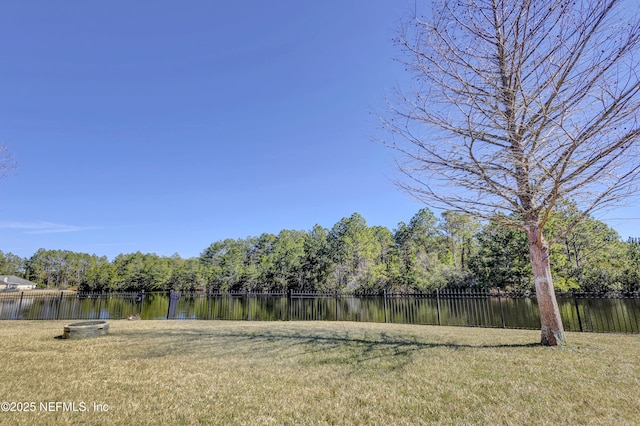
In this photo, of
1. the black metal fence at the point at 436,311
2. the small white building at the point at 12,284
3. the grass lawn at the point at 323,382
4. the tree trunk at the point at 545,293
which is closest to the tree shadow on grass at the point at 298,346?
the grass lawn at the point at 323,382

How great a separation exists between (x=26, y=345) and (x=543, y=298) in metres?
11.3

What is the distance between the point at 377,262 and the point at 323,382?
39.9 meters

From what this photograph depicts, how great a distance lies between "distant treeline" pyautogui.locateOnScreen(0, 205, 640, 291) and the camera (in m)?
21.0

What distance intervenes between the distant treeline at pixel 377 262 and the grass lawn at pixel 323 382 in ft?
10.3

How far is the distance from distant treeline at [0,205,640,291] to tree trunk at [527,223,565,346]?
3.05 ft

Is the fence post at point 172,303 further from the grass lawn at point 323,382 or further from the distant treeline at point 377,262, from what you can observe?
the distant treeline at point 377,262

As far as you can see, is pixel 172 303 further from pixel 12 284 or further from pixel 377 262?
pixel 12 284

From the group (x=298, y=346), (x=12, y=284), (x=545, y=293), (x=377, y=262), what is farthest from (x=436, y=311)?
(x=12, y=284)

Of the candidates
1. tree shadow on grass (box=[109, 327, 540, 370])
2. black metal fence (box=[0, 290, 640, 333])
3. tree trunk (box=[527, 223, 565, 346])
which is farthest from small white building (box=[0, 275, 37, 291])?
tree trunk (box=[527, 223, 565, 346])

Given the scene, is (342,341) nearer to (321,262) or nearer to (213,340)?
(213,340)

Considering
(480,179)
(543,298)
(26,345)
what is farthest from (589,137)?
(26,345)

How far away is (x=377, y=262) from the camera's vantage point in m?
42.9

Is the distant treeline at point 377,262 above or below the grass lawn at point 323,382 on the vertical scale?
above

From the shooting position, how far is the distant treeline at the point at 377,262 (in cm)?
2097
